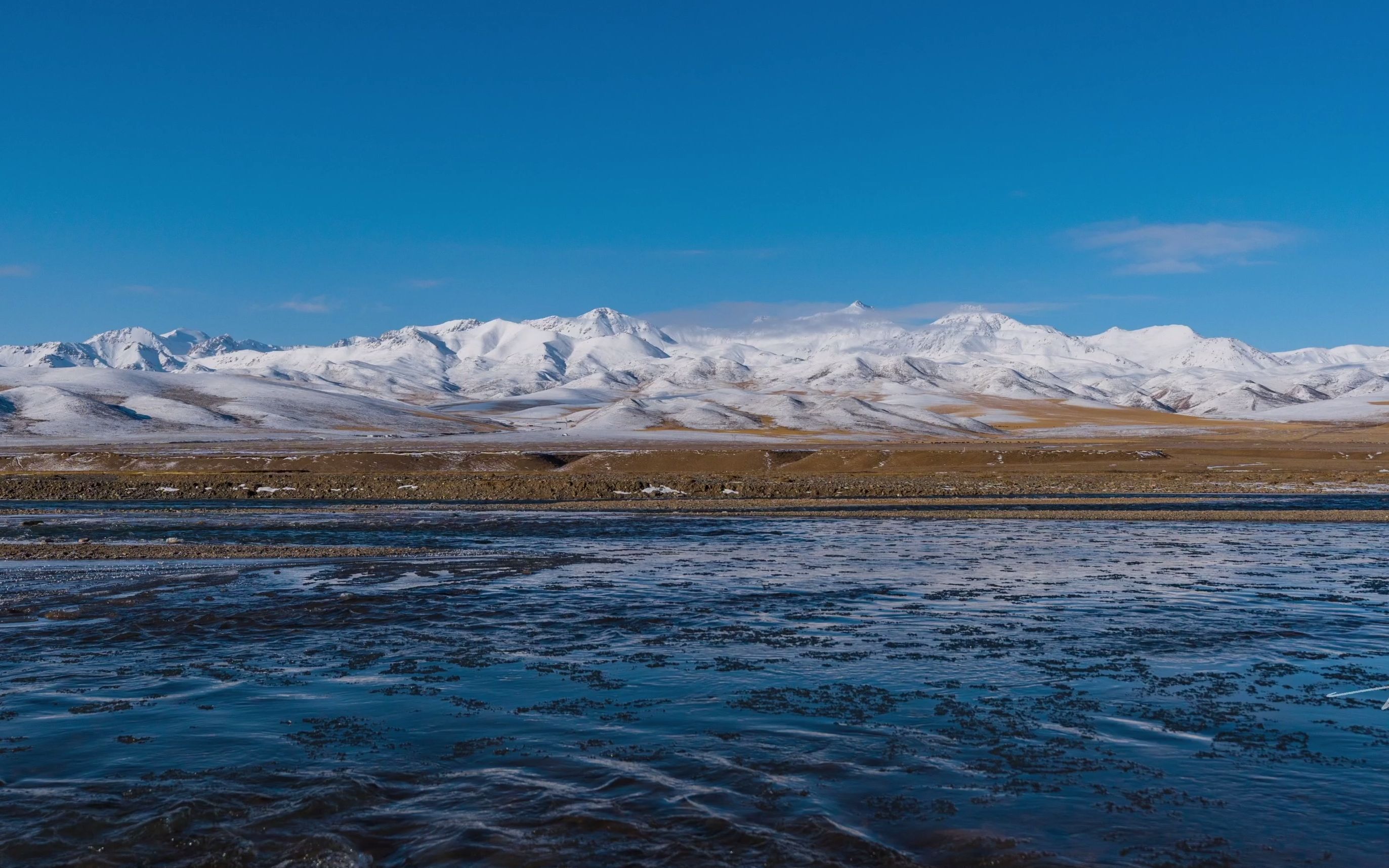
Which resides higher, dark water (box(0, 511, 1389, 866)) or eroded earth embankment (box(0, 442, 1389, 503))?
eroded earth embankment (box(0, 442, 1389, 503))

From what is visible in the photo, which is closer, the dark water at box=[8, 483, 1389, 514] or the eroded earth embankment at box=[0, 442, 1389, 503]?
the dark water at box=[8, 483, 1389, 514]

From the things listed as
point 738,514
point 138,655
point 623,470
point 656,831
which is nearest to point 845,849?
point 656,831

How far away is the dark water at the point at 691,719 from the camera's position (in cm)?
968

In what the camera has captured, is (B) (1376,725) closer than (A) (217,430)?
Yes

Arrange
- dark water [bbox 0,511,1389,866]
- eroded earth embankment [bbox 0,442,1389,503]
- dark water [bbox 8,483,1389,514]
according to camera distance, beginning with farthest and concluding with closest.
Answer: eroded earth embankment [bbox 0,442,1389,503]
dark water [bbox 8,483,1389,514]
dark water [bbox 0,511,1389,866]

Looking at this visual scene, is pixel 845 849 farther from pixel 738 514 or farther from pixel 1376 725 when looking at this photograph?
pixel 738 514

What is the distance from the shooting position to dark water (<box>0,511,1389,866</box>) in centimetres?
968

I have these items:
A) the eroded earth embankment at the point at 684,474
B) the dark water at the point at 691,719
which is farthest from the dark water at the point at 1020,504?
the dark water at the point at 691,719

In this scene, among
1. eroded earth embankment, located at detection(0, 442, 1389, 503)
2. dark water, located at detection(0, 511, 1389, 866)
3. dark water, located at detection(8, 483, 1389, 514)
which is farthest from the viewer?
eroded earth embankment, located at detection(0, 442, 1389, 503)

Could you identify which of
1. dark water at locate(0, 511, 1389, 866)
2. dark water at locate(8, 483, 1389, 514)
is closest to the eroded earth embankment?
dark water at locate(8, 483, 1389, 514)

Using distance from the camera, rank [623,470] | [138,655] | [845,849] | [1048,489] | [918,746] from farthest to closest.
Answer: [623,470], [1048,489], [138,655], [918,746], [845,849]

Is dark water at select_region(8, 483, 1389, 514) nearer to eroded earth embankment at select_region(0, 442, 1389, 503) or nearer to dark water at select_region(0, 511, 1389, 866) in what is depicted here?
eroded earth embankment at select_region(0, 442, 1389, 503)

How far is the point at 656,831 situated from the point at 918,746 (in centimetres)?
378

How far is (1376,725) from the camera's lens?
1308cm
